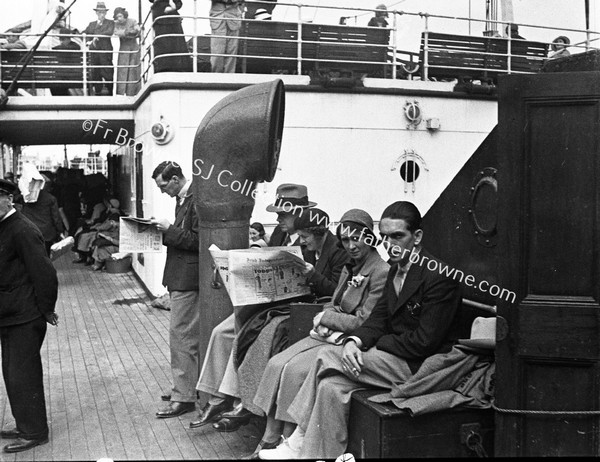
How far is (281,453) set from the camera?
4363 millimetres

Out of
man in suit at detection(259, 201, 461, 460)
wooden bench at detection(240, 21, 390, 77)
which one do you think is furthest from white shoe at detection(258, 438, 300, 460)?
wooden bench at detection(240, 21, 390, 77)

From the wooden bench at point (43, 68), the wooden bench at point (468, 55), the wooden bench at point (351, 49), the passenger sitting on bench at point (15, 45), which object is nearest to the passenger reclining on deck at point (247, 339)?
the wooden bench at point (351, 49)

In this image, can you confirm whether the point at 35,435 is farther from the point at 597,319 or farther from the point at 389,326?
the point at 597,319

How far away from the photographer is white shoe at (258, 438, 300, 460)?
170 inches

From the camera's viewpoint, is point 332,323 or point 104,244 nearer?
point 332,323

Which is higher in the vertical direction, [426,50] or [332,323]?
[426,50]

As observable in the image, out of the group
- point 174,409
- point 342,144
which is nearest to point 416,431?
point 174,409

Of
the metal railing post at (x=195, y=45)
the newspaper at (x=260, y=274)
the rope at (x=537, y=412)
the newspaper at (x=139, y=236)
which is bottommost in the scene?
the rope at (x=537, y=412)

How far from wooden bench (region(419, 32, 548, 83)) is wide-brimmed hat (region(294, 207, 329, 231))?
7.45 meters

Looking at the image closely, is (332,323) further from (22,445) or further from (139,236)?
(22,445)

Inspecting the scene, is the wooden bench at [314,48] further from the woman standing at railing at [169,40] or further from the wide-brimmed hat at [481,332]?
the wide-brimmed hat at [481,332]

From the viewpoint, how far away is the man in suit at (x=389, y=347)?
409 cm

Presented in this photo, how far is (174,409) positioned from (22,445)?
1.15 m

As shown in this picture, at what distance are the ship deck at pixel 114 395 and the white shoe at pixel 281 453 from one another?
0.52 metres
